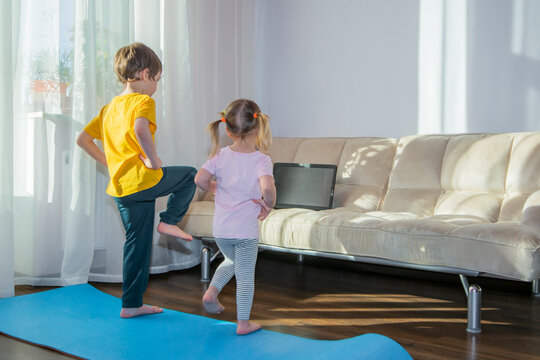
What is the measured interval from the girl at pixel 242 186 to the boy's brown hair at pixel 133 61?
420 mm

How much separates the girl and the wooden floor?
300 mm

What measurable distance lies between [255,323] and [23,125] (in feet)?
5.49

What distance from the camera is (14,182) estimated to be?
9.58ft

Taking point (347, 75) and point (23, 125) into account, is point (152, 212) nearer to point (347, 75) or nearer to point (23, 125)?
point (23, 125)

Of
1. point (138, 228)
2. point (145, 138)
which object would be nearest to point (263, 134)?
point (145, 138)

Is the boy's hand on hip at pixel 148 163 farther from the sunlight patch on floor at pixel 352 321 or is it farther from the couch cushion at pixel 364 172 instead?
the couch cushion at pixel 364 172

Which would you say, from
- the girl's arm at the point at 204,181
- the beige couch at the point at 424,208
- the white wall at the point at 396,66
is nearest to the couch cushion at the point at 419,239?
the beige couch at the point at 424,208

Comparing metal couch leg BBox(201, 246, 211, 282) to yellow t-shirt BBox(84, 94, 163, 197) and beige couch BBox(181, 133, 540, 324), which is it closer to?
beige couch BBox(181, 133, 540, 324)

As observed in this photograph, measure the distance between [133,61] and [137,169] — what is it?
44 centimetres

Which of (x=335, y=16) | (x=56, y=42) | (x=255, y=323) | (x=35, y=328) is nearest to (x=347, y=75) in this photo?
(x=335, y=16)

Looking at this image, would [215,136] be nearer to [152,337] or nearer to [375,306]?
[152,337]

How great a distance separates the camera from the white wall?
3287 millimetres

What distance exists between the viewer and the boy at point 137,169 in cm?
218

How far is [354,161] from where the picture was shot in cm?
351
